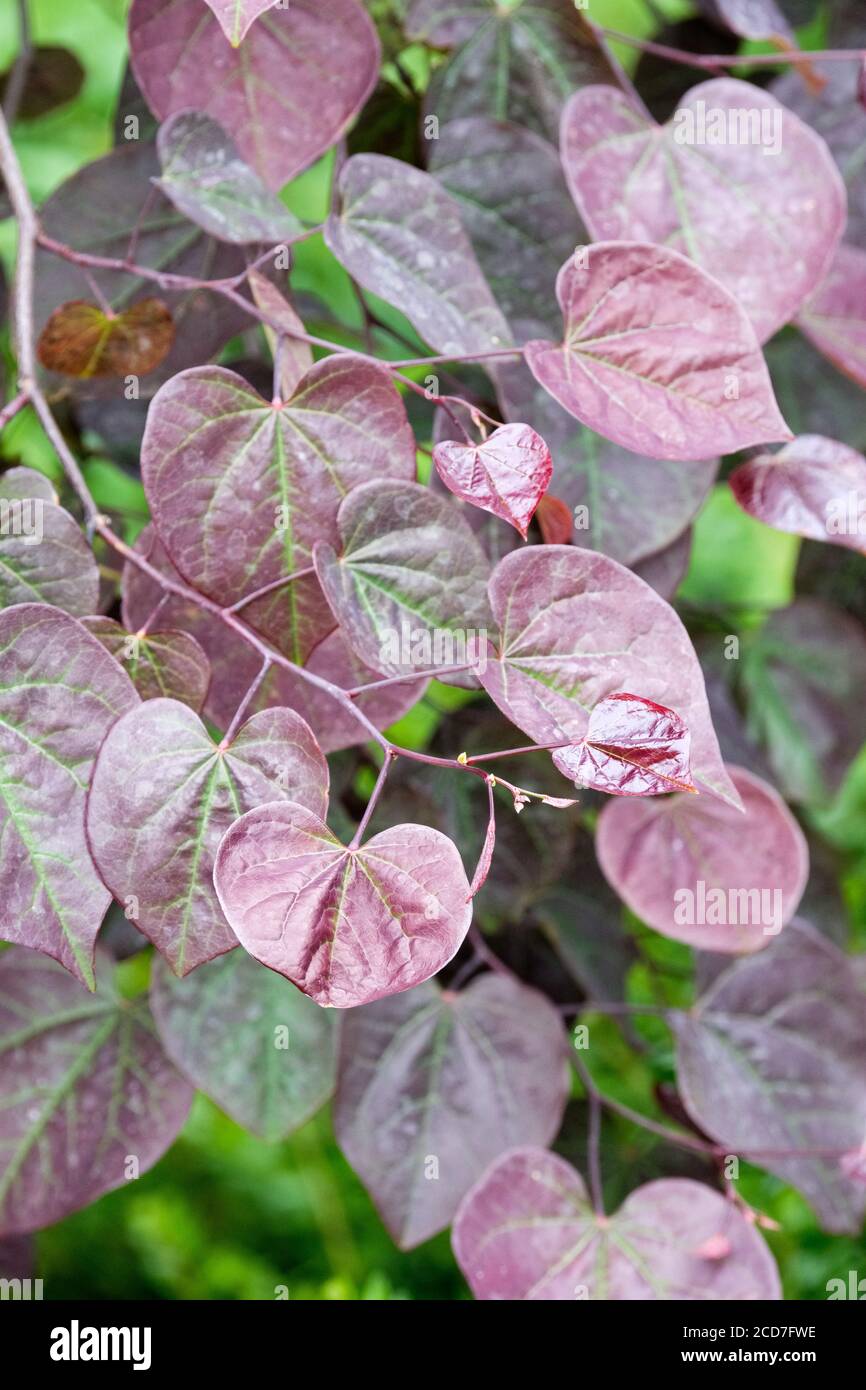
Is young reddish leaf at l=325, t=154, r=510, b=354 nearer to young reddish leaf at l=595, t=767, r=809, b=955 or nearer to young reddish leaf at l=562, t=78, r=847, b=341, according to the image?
young reddish leaf at l=562, t=78, r=847, b=341

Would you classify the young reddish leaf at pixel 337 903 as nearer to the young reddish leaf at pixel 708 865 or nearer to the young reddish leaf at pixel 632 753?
the young reddish leaf at pixel 632 753

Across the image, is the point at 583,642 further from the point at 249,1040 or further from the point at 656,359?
the point at 249,1040

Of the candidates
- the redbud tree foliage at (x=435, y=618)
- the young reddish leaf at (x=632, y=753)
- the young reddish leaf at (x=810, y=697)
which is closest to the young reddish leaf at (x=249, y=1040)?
the redbud tree foliage at (x=435, y=618)

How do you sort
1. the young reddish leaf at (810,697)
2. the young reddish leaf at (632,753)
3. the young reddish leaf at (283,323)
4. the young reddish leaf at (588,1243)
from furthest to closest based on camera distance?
the young reddish leaf at (810,697), the young reddish leaf at (588,1243), the young reddish leaf at (283,323), the young reddish leaf at (632,753)

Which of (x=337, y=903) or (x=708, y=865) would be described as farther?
(x=708, y=865)

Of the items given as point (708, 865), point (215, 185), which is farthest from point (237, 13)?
point (708, 865)
